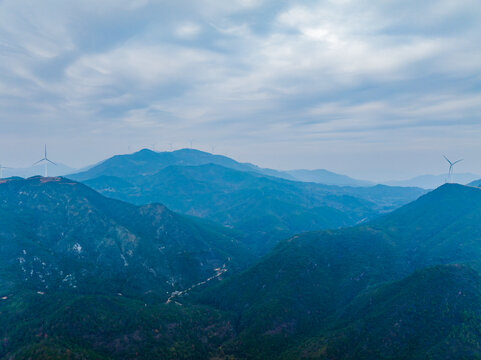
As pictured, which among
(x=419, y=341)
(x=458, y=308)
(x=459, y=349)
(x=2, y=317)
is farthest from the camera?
(x=2, y=317)

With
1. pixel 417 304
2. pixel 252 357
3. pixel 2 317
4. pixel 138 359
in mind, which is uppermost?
pixel 2 317

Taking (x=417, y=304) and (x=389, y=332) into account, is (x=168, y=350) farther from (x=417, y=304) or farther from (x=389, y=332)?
(x=417, y=304)

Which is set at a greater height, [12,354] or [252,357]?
[12,354]

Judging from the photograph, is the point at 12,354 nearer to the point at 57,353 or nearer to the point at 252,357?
the point at 57,353

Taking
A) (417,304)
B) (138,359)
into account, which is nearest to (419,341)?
(417,304)

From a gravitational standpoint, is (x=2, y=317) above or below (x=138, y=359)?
above

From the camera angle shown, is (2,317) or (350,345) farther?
(2,317)

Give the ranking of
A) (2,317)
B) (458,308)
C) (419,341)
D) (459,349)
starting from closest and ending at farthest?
(459,349), (419,341), (458,308), (2,317)

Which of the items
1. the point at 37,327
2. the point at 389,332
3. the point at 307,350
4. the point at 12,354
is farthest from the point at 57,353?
the point at 389,332

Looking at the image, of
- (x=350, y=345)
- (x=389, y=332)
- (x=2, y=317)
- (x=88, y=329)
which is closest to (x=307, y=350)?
(x=350, y=345)

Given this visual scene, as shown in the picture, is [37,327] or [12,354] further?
[37,327]
